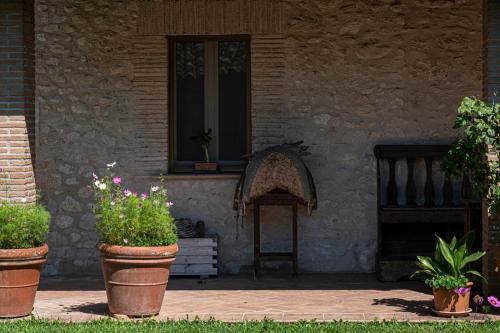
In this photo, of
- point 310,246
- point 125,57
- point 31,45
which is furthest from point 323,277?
point 31,45

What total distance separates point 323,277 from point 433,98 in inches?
92.1

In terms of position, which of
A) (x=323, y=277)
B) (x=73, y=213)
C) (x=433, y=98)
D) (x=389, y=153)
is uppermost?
(x=433, y=98)

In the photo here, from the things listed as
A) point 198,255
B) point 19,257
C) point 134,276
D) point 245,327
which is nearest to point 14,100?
point 19,257

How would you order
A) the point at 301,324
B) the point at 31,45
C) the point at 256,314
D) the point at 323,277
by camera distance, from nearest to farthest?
the point at 301,324, the point at 256,314, the point at 31,45, the point at 323,277

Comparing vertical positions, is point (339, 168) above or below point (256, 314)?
above

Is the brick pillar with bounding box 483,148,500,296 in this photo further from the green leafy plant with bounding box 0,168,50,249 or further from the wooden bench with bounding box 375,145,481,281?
the green leafy plant with bounding box 0,168,50,249

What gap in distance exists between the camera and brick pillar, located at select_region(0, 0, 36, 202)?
8.74 m

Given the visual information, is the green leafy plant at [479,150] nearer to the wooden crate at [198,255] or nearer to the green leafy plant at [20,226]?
the wooden crate at [198,255]

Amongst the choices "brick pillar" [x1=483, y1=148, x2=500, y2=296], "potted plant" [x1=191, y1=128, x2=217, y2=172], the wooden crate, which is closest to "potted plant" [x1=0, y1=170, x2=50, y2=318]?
the wooden crate

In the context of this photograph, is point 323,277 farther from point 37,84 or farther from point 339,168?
point 37,84

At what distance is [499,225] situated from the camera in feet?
25.9

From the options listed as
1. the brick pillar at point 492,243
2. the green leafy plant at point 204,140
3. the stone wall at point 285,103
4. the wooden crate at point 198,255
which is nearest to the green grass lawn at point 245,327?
the brick pillar at point 492,243

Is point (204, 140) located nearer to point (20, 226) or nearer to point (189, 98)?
point (189, 98)

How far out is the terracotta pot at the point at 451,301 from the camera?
24.5 feet
